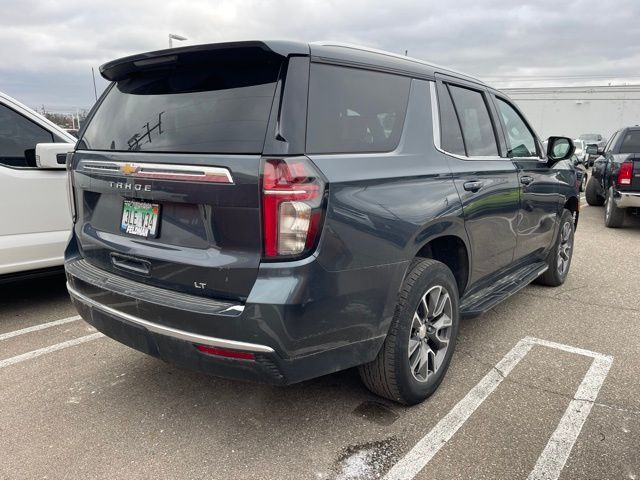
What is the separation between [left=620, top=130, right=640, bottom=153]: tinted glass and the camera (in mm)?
9453

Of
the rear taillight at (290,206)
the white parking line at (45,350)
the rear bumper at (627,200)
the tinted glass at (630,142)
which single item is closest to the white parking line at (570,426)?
the rear taillight at (290,206)

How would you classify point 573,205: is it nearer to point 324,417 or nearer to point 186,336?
point 324,417

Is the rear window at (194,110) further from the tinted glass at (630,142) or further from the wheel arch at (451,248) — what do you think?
the tinted glass at (630,142)

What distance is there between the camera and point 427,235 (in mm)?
2748

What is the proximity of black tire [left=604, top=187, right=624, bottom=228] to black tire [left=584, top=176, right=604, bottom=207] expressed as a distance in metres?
2.76

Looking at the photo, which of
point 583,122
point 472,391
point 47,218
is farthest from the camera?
point 583,122

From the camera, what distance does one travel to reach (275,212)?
2.11 meters

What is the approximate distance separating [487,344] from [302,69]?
2577 mm

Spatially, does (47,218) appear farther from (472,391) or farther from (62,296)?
(472,391)

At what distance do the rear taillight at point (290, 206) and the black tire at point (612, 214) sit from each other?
8.09 meters

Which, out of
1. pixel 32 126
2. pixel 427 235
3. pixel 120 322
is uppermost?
pixel 32 126

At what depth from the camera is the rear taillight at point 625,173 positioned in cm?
794

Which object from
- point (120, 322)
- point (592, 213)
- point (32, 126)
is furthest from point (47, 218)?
point (592, 213)

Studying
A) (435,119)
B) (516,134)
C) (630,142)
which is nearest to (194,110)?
(435,119)
